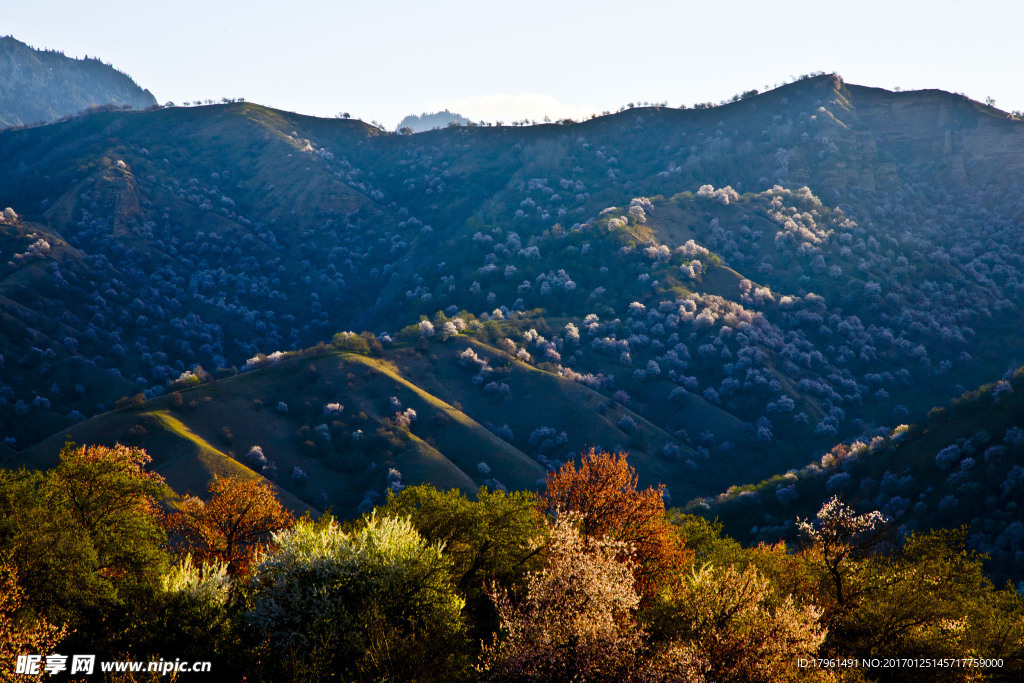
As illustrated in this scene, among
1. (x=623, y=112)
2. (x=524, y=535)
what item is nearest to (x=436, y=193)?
(x=623, y=112)

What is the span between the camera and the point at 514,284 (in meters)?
122

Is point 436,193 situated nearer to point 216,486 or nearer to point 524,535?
point 216,486

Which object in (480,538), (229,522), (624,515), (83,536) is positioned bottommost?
(229,522)

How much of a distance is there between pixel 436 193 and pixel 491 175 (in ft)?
46.5

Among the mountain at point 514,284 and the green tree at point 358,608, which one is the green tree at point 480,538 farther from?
the mountain at point 514,284

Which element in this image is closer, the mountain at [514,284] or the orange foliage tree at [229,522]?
the orange foliage tree at [229,522]

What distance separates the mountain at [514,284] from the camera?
8169cm

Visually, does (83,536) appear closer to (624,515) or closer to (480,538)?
(480,538)

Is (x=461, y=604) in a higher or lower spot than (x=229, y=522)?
higher

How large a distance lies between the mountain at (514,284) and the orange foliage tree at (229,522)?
86.5ft

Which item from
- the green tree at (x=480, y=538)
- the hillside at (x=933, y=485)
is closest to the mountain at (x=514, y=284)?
the hillside at (x=933, y=485)

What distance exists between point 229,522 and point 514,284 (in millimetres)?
87492

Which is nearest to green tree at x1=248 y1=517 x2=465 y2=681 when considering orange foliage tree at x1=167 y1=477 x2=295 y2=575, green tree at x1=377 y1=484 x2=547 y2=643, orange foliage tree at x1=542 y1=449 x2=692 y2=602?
green tree at x1=377 y1=484 x2=547 y2=643

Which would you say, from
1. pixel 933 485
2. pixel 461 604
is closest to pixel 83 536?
pixel 461 604
